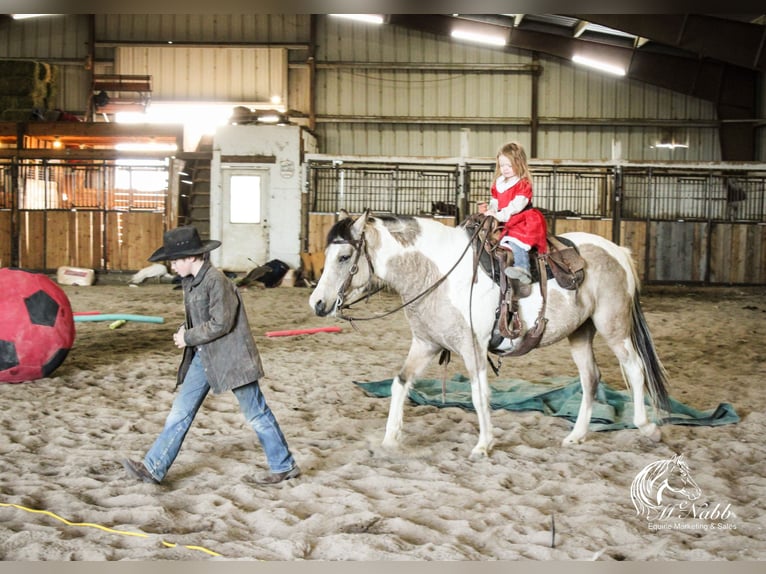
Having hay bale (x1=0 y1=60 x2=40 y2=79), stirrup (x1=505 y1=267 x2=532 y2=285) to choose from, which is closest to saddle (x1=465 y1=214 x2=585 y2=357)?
stirrup (x1=505 y1=267 x2=532 y2=285)

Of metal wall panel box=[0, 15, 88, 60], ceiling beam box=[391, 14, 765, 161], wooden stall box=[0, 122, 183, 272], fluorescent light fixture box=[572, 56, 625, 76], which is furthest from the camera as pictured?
metal wall panel box=[0, 15, 88, 60]

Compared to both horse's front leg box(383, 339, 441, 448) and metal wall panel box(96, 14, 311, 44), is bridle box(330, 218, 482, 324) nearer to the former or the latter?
horse's front leg box(383, 339, 441, 448)

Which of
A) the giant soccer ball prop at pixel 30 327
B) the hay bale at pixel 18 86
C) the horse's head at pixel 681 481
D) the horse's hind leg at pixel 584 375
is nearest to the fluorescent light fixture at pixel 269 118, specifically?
the hay bale at pixel 18 86

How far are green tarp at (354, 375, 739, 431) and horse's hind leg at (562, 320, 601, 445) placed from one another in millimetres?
335

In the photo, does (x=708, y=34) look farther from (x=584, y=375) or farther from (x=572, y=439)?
(x=572, y=439)

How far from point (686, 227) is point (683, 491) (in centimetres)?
1314

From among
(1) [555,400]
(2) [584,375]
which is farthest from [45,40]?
(2) [584,375]

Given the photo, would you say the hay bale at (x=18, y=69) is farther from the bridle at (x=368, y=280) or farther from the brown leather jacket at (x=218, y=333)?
the brown leather jacket at (x=218, y=333)

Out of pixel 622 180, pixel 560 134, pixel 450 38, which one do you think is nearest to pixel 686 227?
pixel 622 180

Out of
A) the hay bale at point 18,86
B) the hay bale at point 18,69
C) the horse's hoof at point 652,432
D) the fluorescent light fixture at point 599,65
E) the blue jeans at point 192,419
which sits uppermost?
the fluorescent light fixture at point 599,65

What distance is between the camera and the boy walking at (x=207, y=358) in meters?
3.89

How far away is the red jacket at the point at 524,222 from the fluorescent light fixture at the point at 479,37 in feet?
55.7

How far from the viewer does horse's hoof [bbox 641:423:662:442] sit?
491cm

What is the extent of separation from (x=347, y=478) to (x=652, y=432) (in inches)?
79.6
